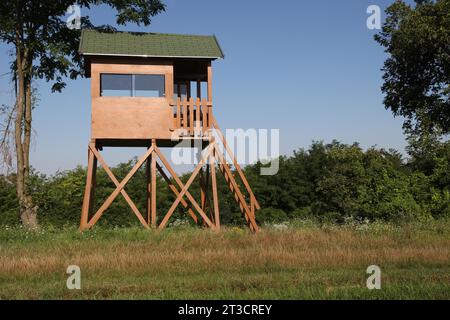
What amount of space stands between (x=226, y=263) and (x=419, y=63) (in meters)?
25.9

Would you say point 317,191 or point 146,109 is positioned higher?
point 146,109

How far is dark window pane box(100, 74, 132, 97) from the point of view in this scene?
721 inches

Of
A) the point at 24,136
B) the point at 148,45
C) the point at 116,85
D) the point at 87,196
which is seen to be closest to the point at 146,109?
the point at 116,85

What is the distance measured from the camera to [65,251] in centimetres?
1323

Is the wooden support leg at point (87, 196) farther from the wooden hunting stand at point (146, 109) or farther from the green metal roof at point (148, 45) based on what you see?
the green metal roof at point (148, 45)

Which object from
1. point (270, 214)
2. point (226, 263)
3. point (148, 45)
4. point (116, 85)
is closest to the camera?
point (226, 263)

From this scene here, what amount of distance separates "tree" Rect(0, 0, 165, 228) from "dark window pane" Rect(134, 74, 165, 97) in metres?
4.86

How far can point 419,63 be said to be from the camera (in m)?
32.9

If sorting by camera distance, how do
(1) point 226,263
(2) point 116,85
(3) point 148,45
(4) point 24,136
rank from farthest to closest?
(4) point 24,136 < (3) point 148,45 < (2) point 116,85 < (1) point 226,263

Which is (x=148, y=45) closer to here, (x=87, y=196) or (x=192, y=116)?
(x=192, y=116)

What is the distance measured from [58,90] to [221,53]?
940cm

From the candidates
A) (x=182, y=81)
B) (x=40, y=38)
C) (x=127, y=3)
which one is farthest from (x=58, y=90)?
(x=182, y=81)

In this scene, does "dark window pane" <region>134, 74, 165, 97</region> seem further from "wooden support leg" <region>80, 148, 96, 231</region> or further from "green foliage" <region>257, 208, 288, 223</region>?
"green foliage" <region>257, 208, 288, 223</region>

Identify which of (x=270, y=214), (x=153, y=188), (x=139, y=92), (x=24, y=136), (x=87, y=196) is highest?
→ (x=139, y=92)
